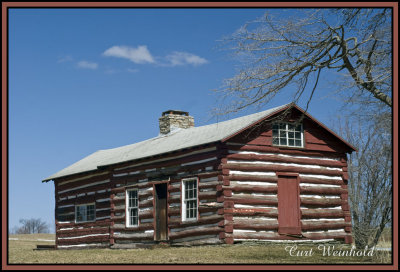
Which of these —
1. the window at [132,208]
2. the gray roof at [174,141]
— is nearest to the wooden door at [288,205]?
the gray roof at [174,141]

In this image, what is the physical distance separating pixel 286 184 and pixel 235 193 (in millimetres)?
2310

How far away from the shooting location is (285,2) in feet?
33.2

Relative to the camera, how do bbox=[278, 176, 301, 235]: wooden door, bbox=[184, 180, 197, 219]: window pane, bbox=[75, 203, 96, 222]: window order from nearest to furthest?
bbox=[278, 176, 301, 235]: wooden door < bbox=[184, 180, 197, 219]: window pane < bbox=[75, 203, 96, 222]: window

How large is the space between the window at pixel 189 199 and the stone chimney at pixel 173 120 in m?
6.21

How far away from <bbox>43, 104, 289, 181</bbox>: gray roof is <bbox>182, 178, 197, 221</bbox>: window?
1.36 meters

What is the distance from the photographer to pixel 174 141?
77.6ft

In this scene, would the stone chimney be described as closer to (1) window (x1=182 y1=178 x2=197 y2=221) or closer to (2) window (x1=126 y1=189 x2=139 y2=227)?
(2) window (x1=126 y1=189 x2=139 y2=227)

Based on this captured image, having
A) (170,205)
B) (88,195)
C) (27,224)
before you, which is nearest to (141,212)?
(170,205)

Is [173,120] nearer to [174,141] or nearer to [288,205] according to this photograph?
[174,141]

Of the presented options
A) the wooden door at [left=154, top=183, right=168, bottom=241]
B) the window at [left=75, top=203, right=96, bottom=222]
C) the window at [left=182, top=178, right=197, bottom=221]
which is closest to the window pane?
the window at [left=182, top=178, right=197, bottom=221]

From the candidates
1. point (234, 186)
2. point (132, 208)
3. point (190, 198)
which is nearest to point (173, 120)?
point (132, 208)

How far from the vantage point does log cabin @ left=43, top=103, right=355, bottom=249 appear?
19688mm

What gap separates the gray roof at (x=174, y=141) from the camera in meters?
20.6

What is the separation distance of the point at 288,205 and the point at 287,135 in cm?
262
